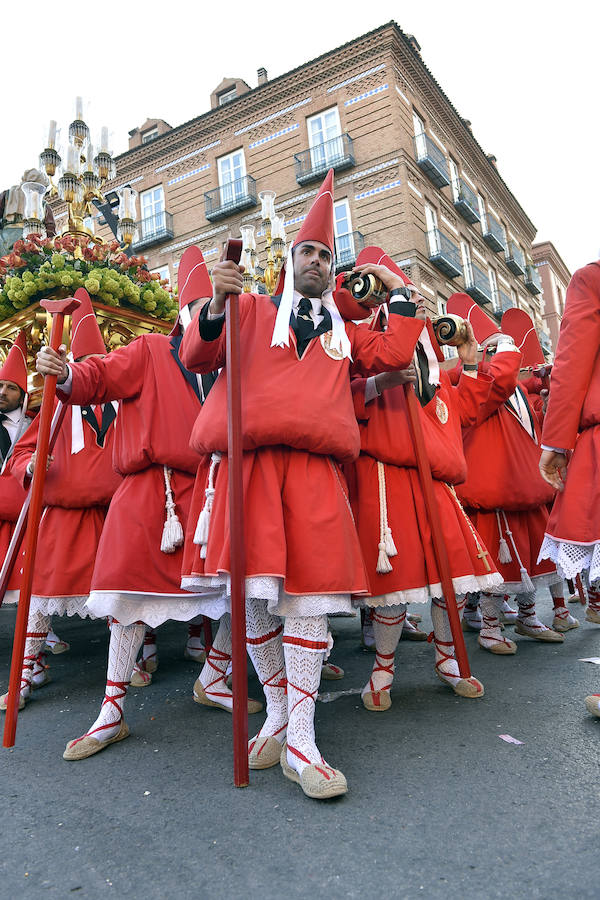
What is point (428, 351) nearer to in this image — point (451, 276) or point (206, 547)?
point (206, 547)

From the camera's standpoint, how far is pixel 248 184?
61.1 feet

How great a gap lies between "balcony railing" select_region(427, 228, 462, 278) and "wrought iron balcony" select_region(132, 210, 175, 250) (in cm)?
823

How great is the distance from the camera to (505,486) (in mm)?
3670

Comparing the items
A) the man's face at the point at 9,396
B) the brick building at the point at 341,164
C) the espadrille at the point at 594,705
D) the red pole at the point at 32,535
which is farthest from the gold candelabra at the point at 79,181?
the brick building at the point at 341,164

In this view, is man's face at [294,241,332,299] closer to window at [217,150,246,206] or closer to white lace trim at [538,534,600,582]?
white lace trim at [538,534,600,582]

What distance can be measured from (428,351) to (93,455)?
1.85 meters

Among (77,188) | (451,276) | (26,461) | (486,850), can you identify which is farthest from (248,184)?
(486,850)

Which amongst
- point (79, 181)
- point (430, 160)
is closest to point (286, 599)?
point (79, 181)

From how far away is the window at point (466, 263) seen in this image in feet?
66.7

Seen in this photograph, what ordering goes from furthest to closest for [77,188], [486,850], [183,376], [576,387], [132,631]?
[77,188]
[183,376]
[132,631]
[576,387]
[486,850]

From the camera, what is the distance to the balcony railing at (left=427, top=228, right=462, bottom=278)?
17.5m

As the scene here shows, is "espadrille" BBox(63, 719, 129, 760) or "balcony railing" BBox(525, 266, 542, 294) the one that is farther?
"balcony railing" BBox(525, 266, 542, 294)

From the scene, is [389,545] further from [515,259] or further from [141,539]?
[515,259]

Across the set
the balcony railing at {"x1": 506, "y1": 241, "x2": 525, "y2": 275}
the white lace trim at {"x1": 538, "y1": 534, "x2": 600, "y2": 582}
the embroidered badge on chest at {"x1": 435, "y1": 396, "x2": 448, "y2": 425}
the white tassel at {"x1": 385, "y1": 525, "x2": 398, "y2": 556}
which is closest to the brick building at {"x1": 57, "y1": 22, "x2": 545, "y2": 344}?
the balcony railing at {"x1": 506, "y1": 241, "x2": 525, "y2": 275}
